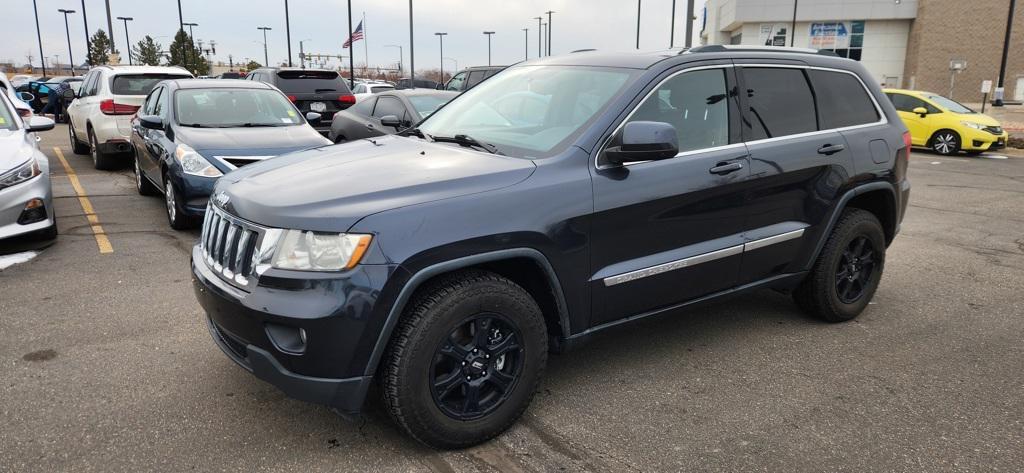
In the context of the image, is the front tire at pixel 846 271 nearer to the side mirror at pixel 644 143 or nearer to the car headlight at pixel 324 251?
the side mirror at pixel 644 143

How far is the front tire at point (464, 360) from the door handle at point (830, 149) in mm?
2215

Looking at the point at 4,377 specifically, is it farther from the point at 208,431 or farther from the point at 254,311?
the point at 254,311

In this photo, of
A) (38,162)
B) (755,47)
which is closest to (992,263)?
(755,47)

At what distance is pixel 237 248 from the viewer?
299 cm

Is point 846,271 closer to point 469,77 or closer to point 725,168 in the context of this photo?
point 725,168

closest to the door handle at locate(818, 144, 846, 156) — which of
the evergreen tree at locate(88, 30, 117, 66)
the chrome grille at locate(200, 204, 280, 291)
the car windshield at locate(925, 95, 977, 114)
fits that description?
the chrome grille at locate(200, 204, 280, 291)

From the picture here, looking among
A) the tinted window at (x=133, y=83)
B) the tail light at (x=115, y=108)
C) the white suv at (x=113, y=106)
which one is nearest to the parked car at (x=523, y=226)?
the tail light at (x=115, y=108)

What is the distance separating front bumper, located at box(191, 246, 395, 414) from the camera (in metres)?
2.67

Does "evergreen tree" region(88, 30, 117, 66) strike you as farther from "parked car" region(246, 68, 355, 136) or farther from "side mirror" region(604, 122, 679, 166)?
"side mirror" region(604, 122, 679, 166)

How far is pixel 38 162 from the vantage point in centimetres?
635

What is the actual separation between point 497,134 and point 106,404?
92.4 inches

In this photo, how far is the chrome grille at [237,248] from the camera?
2814mm

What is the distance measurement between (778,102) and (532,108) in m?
1.51

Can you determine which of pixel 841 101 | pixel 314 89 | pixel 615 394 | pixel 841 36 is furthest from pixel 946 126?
pixel 841 36
